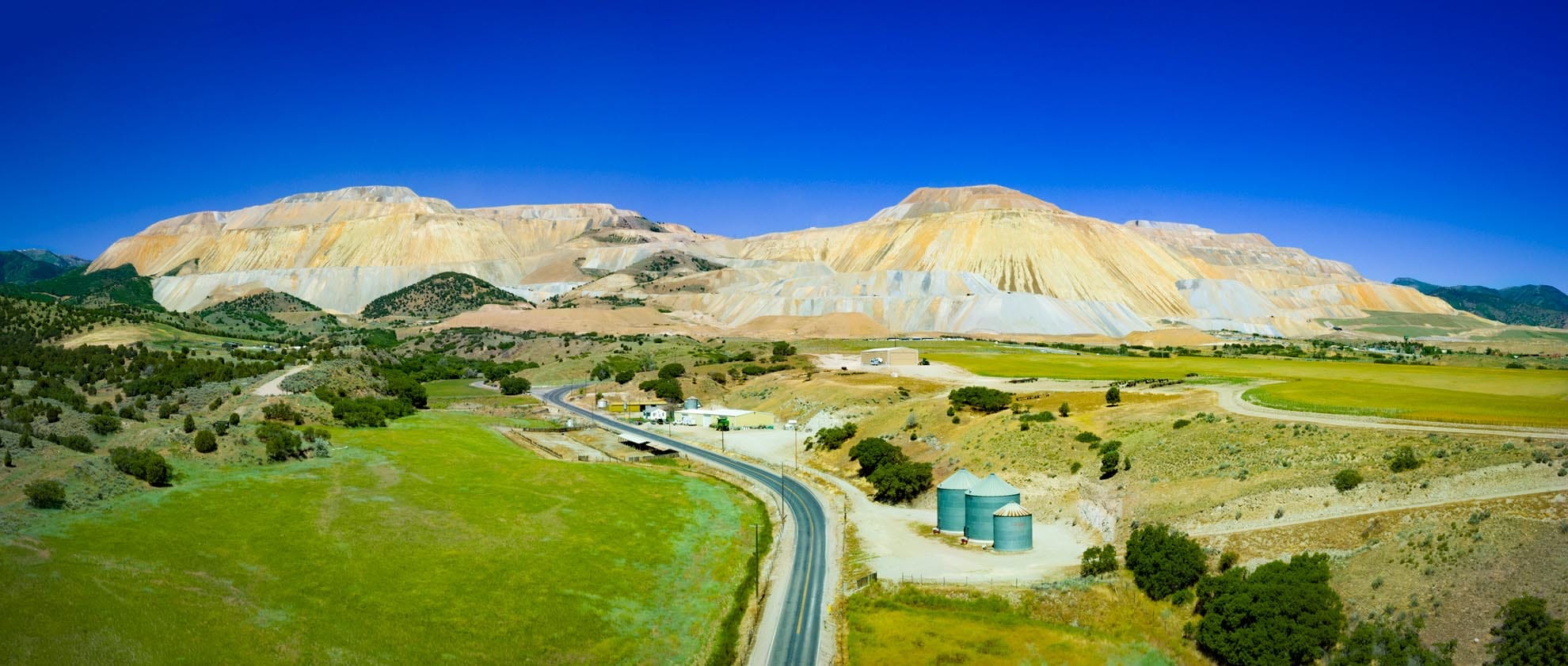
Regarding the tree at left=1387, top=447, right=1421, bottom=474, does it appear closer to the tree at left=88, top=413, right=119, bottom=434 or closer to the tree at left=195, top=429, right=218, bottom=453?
the tree at left=195, top=429, right=218, bottom=453

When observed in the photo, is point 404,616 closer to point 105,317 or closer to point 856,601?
point 856,601

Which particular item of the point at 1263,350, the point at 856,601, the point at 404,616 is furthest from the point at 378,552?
the point at 1263,350

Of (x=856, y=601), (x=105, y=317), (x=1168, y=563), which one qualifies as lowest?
(x=856, y=601)

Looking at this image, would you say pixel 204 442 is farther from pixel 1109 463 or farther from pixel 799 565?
pixel 1109 463

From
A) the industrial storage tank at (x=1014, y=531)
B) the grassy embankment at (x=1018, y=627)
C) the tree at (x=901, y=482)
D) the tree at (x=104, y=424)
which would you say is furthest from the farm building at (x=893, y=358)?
the tree at (x=104, y=424)

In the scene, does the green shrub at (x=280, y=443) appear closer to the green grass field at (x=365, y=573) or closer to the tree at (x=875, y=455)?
the green grass field at (x=365, y=573)
